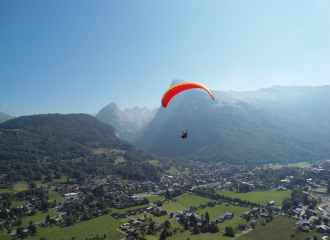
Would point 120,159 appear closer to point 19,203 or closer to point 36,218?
point 19,203

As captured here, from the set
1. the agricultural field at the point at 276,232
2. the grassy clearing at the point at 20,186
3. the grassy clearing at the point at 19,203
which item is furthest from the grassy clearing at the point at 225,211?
the grassy clearing at the point at 20,186

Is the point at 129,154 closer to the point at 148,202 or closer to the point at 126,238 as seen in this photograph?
the point at 148,202

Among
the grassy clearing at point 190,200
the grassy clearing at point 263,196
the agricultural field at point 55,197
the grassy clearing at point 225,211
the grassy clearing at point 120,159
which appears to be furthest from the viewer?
the grassy clearing at point 120,159

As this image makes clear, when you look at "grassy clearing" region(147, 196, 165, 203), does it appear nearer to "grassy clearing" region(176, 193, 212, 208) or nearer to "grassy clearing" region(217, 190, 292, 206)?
"grassy clearing" region(176, 193, 212, 208)

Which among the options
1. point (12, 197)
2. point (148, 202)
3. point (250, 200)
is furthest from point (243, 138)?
point (12, 197)

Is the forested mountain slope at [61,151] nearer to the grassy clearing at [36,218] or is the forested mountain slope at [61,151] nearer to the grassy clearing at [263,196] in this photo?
the grassy clearing at [36,218]

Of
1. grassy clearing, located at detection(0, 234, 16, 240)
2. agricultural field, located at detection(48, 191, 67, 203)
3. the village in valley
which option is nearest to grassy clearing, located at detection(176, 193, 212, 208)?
the village in valley

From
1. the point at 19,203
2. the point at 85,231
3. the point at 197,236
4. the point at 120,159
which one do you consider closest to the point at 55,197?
the point at 19,203
